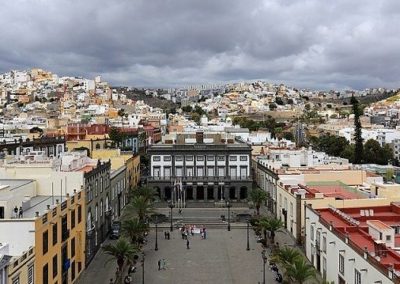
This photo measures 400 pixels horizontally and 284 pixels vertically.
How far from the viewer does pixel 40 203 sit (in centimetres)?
3938

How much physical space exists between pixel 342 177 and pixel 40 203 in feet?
116

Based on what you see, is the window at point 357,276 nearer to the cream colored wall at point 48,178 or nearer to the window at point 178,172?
the cream colored wall at point 48,178

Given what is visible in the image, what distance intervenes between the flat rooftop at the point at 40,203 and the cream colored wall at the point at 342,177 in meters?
30.1

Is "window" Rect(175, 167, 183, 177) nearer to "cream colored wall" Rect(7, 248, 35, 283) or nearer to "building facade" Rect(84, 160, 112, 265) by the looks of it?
"building facade" Rect(84, 160, 112, 265)

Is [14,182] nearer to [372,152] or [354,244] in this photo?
[354,244]

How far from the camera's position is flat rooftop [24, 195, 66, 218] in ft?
118

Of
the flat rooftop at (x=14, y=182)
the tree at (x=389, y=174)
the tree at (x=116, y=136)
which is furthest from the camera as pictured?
the tree at (x=116, y=136)

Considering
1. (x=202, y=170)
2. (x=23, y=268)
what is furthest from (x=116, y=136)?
(x=23, y=268)

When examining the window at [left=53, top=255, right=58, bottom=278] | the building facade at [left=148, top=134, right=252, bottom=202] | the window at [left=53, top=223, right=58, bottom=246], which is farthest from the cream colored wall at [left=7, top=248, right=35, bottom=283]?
the building facade at [left=148, top=134, right=252, bottom=202]

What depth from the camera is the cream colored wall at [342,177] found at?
62.0 meters

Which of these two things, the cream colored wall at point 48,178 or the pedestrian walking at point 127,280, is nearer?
the pedestrian walking at point 127,280

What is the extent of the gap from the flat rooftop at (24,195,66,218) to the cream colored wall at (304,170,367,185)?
3009 cm

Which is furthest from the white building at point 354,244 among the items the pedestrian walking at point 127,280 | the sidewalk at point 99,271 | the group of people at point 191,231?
the sidewalk at point 99,271

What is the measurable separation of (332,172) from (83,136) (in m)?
57.4
